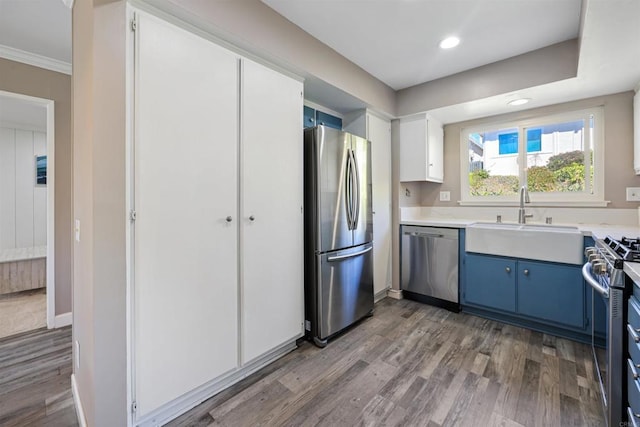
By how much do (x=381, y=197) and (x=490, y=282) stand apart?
1.35m

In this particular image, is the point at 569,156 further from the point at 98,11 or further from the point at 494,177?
the point at 98,11

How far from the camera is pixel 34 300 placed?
333 cm

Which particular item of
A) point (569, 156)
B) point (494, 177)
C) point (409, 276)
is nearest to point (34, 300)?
point (409, 276)

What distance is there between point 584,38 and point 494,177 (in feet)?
5.78

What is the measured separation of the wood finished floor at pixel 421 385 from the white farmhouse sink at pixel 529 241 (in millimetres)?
695

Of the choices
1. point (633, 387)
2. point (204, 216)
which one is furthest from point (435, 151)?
point (204, 216)

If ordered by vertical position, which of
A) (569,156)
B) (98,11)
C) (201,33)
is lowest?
(569,156)

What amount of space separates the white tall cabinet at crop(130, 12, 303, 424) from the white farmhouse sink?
186cm

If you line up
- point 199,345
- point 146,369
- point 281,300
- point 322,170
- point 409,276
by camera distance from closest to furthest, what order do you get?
point 146,369 < point 199,345 < point 281,300 < point 322,170 < point 409,276

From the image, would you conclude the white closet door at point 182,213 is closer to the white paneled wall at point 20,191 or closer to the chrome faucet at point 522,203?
the chrome faucet at point 522,203

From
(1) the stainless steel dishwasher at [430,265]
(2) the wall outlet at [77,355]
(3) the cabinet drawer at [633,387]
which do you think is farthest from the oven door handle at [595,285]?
(2) the wall outlet at [77,355]

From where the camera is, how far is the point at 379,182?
3.08m

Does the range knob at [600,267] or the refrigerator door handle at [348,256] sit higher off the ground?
the range knob at [600,267]

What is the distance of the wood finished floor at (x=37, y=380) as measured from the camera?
4.91ft
